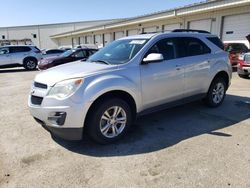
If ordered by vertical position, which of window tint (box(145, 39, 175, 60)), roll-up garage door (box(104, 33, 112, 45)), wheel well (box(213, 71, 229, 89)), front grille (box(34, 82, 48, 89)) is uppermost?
roll-up garage door (box(104, 33, 112, 45))

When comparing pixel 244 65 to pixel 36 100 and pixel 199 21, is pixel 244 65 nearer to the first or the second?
pixel 199 21

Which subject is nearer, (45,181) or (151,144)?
(45,181)

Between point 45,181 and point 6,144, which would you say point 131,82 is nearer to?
point 45,181

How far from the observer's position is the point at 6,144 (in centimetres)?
418

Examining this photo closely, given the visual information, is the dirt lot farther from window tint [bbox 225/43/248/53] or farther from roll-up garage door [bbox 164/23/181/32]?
roll-up garage door [bbox 164/23/181/32]

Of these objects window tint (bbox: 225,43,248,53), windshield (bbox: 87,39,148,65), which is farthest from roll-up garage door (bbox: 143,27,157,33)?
windshield (bbox: 87,39,148,65)

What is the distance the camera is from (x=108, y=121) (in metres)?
4.03

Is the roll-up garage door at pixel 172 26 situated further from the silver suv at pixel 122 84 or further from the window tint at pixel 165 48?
the window tint at pixel 165 48

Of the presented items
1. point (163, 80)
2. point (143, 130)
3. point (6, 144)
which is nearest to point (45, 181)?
point (6, 144)

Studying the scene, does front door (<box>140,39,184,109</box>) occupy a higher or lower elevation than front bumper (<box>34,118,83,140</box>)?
higher

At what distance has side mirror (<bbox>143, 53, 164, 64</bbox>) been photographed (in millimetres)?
4219

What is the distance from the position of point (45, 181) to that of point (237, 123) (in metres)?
3.84

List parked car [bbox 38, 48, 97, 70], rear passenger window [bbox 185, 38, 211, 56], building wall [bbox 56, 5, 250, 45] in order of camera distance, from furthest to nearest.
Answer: building wall [bbox 56, 5, 250, 45], parked car [bbox 38, 48, 97, 70], rear passenger window [bbox 185, 38, 211, 56]

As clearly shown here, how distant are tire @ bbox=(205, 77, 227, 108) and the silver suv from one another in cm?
15
